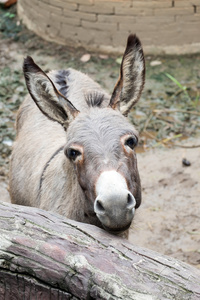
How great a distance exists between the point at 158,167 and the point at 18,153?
2161 mm

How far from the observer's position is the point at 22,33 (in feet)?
31.7

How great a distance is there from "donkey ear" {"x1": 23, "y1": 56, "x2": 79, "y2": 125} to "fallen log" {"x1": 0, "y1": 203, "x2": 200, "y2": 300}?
137 cm

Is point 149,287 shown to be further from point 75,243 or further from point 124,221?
point 124,221

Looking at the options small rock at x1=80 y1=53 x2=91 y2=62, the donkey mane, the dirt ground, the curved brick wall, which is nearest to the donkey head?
the donkey mane

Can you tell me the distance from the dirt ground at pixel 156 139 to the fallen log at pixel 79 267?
55.2 inches

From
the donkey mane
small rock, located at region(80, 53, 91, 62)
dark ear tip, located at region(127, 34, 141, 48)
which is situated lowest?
small rock, located at region(80, 53, 91, 62)

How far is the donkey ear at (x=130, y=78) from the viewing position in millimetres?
3449

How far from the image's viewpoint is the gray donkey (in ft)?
9.09

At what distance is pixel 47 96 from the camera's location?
363 cm

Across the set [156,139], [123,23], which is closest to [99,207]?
[156,139]

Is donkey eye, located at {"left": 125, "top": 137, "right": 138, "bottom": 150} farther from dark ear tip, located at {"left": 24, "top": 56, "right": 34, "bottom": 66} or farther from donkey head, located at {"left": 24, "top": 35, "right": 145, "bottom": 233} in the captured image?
dark ear tip, located at {"left": 24, "top": 56, "right": 34, "bottom": 66}

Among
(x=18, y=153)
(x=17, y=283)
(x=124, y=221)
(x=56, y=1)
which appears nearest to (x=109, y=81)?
(x=56, y=1)

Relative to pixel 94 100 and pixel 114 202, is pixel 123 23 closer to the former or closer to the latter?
pixel 94 100

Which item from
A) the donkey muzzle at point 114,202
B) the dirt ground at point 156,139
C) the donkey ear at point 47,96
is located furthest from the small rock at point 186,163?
the donkey muzzle at point 114,202
